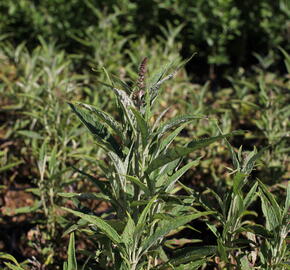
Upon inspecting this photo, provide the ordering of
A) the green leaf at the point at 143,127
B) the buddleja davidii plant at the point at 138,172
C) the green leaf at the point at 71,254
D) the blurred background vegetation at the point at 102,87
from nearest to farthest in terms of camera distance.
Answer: the green leaf at the point at 143,127, the buddleja davidii plant at the point at 138,172, the green leaf at the point at 71,254, the blurred background vegetation at the point at 102,87

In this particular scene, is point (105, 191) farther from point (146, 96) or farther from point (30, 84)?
point (30, 84)

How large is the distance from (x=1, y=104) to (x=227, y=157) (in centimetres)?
249

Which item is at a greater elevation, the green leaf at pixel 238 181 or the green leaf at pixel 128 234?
the green leaf at pixel 238 181

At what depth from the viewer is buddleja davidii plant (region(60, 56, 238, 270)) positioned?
6.69 feet

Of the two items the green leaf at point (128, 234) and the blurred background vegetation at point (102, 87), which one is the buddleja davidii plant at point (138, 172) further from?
the blurred background vegetation at point (102, 87)

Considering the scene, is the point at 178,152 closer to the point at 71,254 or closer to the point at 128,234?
the point at 128,234

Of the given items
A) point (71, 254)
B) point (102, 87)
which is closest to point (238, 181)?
point (71, 254)

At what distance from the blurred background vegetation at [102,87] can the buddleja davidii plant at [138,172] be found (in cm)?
39

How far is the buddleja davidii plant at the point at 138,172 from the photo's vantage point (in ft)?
6.69

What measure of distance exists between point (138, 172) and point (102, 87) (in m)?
2.41

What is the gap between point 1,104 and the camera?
4988 millimetres

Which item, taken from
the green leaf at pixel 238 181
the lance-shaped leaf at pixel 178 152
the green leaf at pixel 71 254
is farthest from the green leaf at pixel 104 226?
the green leaf at pixel 238 181

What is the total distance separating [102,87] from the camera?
14.9 feet

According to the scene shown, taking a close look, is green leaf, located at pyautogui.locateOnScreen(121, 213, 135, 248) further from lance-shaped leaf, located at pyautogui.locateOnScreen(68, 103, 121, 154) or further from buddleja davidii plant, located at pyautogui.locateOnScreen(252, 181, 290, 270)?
buddleja davidii plant, located at pyautogui.locateOnScreen(252, 181, 290, 270)
